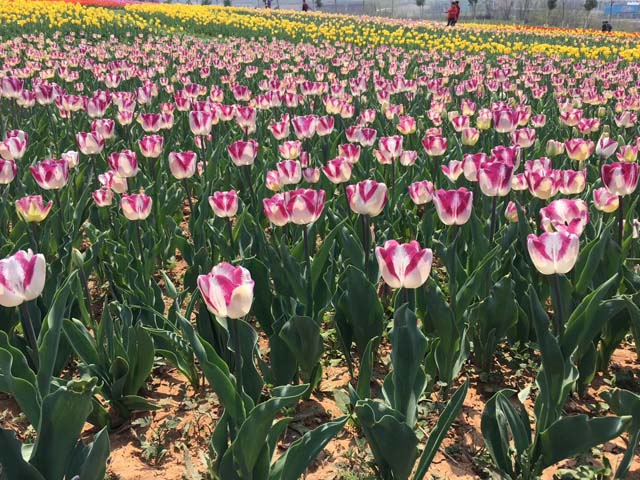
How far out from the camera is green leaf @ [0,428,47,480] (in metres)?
1.37

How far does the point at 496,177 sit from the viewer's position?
7.52 ft

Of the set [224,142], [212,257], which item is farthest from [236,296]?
[224,142]

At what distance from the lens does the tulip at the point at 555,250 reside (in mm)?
1584

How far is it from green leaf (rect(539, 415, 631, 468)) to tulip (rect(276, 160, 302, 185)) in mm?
1699

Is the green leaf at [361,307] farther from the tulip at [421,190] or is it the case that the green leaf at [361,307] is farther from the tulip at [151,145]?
the tulip at [151,145]

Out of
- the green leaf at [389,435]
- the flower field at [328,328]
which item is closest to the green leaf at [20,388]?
the flower field at [328,328]

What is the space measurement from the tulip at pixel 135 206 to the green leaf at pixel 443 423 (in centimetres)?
164

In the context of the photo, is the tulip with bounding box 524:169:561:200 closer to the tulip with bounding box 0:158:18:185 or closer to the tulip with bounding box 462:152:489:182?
the tulip with bounding box 462:152:489:182

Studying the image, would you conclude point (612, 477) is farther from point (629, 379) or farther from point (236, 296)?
point (236, 296)

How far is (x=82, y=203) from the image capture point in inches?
126

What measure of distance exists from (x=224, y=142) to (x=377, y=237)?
2.21m

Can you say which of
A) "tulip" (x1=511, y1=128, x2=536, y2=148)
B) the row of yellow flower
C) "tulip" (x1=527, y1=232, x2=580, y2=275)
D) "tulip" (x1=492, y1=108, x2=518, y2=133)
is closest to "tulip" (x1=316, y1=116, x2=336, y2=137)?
"tulip" (x1=492, y1=108, x2=518, y2=133)

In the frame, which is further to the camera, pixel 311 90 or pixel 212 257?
pixel 311 90

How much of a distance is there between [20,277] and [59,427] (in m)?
0.39
